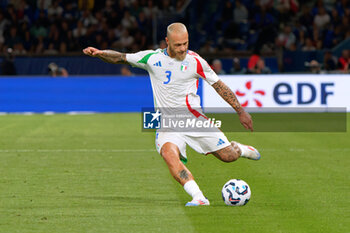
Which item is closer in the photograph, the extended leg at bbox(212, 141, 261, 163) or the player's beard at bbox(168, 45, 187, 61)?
the player's beard at bbox(168, 45, 187, 61)

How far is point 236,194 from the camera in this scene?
843 cm

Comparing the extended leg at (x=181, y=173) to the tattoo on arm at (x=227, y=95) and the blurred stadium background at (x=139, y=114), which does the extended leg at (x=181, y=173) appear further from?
the tattoo on arm at (x=227, y=95)

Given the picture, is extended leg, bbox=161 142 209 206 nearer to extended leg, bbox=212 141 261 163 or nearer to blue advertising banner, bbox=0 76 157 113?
extended leg, bbox=212 141 261 163

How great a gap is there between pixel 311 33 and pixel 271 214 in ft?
67.9

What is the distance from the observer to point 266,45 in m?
26.8

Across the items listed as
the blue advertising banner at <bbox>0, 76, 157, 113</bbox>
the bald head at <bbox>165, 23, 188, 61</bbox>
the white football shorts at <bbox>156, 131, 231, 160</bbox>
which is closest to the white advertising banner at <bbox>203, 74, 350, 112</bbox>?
the blue advertising banner at <bbox>0, 76, 157, 113</bbox>

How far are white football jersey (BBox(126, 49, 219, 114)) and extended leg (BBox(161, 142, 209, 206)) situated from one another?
0.52 metres

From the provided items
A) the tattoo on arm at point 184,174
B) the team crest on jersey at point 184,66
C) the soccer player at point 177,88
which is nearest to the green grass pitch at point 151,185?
the tattoo on arm at point 184,174

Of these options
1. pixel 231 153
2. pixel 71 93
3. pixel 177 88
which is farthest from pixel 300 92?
pixel 177 88

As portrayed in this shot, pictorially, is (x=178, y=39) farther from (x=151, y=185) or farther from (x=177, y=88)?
(x=151, y=185)

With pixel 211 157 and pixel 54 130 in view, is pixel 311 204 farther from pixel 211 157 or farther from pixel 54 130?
pixel 54 130

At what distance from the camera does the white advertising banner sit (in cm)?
2164

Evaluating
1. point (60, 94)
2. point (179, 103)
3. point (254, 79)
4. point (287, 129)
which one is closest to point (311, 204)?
point (179, 103)

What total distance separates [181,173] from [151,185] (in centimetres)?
165
